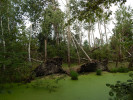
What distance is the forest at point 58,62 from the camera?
7.72 ft

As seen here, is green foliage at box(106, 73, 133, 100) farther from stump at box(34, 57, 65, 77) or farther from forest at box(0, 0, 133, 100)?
stump at box(34, 57, 65, 77)

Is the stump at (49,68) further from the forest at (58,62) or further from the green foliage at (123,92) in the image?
the green foliage at (123,92)

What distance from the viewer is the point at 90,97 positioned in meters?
2.76

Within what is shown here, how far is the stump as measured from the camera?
5.49 metres

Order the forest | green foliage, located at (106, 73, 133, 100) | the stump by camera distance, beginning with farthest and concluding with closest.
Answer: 1. the stump
2. the forest
3. green foliage, located at (106, 73, 133, 100)

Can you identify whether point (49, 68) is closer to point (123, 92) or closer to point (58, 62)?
point (58, 62)

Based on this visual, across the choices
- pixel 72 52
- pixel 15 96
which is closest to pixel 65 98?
pixel 15 96

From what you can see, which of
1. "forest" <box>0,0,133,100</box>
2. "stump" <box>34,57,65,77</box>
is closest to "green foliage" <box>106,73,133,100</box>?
"forest" <box>0,0,133,100</box>

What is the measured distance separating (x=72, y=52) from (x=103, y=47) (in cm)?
262

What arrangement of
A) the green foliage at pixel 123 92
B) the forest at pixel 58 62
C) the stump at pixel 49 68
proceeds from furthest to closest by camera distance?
the stump at pixel 49 68 → the forest at pixel 58 62 → the green foliage at pixel 123 92

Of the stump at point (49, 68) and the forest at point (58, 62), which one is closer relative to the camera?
the forest at point (58, 62)

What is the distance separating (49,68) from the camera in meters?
5.95

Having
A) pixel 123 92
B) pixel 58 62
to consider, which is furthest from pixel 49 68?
pixel 123 92

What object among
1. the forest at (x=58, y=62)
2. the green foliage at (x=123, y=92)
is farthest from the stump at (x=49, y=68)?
the green foliage at (x=123, y=92)
